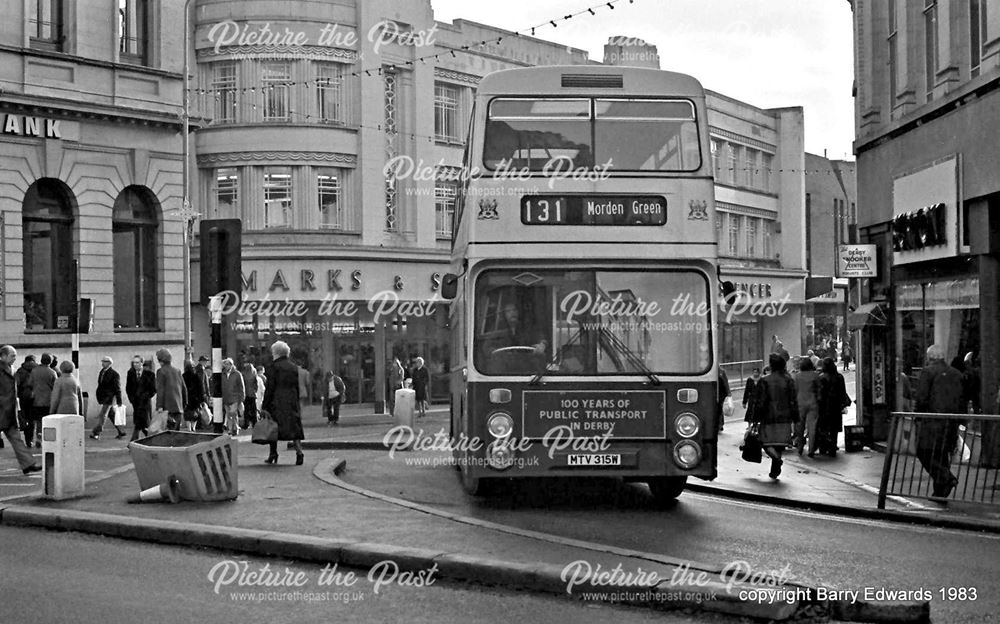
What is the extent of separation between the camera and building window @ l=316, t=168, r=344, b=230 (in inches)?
1647

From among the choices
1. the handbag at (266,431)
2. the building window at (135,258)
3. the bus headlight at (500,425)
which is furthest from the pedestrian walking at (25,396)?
the bus headlight at (500,425)

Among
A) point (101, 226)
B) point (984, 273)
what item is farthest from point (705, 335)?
point (101, 226)

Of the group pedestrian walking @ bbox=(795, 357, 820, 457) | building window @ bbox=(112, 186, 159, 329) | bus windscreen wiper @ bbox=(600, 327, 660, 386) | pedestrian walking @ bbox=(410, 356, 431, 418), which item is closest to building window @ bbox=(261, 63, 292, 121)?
building window @ bbox=(112, 186, 159, 329)

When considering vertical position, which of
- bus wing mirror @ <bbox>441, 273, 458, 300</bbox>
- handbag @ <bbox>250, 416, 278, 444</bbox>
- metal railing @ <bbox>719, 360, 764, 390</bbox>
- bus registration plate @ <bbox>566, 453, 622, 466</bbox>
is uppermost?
bus wing mirror @ <bbox>441, 273, 458, 300</bbox>

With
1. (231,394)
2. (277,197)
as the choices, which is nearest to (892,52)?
(231,394)

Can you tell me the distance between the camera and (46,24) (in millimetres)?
31281

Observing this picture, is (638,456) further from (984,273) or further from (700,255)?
(984,273)

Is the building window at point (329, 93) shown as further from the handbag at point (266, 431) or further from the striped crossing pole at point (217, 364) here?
the striped crossing pole at point (217, 364)

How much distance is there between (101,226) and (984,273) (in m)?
22.5

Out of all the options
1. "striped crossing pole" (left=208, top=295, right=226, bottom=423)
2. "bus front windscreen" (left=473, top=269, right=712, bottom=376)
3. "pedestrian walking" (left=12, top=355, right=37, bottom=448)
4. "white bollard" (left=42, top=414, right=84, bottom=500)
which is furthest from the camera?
"pedestrian walking" (left=12, top=355, right=37, bottom=448)

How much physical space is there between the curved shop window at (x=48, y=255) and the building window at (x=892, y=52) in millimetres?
19483

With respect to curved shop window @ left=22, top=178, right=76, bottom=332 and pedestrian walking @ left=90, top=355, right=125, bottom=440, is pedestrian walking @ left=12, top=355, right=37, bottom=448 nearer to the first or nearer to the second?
pedestrian walking @ left=90, top=355, right=125, bottom=440

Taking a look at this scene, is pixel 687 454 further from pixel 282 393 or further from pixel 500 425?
pixel 282 393

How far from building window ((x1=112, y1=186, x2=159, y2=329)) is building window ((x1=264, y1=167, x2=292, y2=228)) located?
23.3ft
